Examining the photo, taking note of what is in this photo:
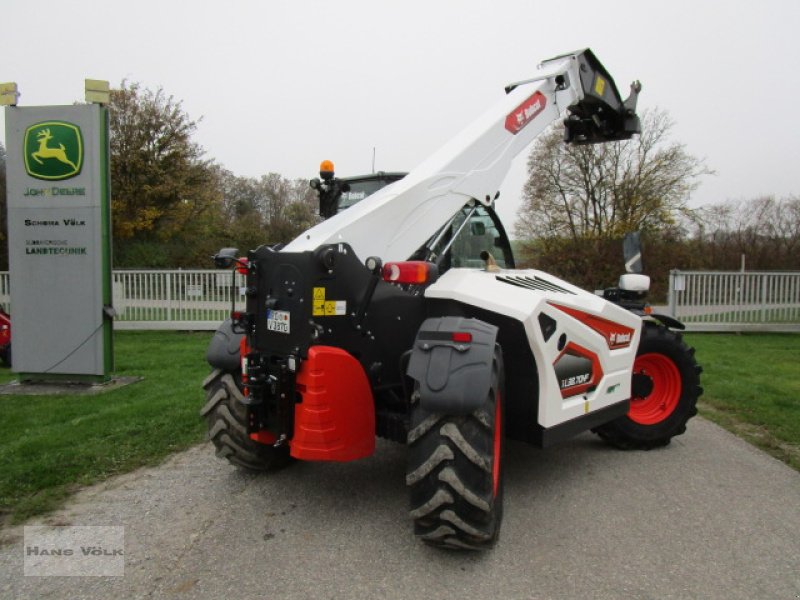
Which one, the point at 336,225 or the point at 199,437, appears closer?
the point at 336,225

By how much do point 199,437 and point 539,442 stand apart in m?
3.24

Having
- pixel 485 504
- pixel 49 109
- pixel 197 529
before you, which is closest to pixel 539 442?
pixel 485 504

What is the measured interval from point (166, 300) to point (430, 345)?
1198cm

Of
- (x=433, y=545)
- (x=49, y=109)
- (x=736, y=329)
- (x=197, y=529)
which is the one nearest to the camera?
(x=433, y=545)

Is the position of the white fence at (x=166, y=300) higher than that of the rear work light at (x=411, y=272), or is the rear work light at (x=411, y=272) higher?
the rear work light at (x=411, y=272)

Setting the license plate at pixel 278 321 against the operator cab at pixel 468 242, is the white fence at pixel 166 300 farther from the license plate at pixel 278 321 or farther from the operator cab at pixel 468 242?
the license plate at pixel 278 321

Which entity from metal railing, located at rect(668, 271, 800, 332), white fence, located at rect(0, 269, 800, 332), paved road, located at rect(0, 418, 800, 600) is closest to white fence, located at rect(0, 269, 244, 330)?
white fence, located at rect(0, 269, 800, 332)

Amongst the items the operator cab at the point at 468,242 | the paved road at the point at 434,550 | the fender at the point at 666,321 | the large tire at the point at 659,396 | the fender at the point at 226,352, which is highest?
the operator cab at the point at 468,242

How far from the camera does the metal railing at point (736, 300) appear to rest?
13.4 metres

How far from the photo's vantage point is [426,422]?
2920mm

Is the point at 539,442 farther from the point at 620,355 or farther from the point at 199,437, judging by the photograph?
the point at 199,437

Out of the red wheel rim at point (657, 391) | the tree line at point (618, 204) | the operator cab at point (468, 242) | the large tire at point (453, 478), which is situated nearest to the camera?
the large tire at point (453, 478)

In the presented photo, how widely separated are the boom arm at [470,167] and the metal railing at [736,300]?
31.0 ft

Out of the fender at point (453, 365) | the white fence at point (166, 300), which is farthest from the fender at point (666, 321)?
the white fence at point (166, 300)
